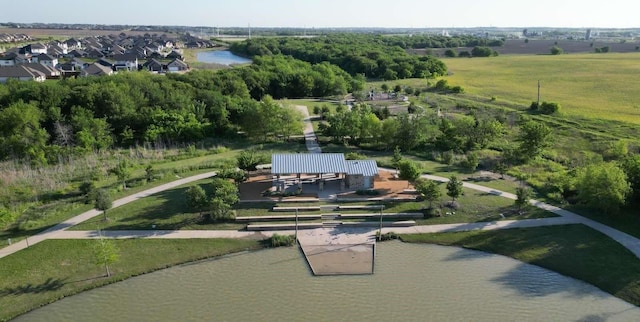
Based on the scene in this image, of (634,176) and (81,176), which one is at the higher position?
(634,176)

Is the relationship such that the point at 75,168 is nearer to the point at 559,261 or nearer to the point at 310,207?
the point at 310,207

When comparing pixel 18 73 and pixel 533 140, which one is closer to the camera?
pixel 533 140

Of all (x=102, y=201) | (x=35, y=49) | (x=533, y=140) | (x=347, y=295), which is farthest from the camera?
(x=35, y=49)

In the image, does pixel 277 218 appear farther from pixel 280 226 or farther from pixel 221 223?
pixel 221 223

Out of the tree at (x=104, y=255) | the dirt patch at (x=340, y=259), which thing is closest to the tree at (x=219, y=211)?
the dirt patch at (x=340, y=259)

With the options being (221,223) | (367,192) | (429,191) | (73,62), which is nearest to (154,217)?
(221,223)

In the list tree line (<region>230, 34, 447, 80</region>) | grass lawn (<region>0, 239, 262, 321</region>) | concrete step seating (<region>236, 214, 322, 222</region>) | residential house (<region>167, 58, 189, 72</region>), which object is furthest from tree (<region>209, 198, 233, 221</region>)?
residential house (<region>167, 58, 189, 72</region>)
